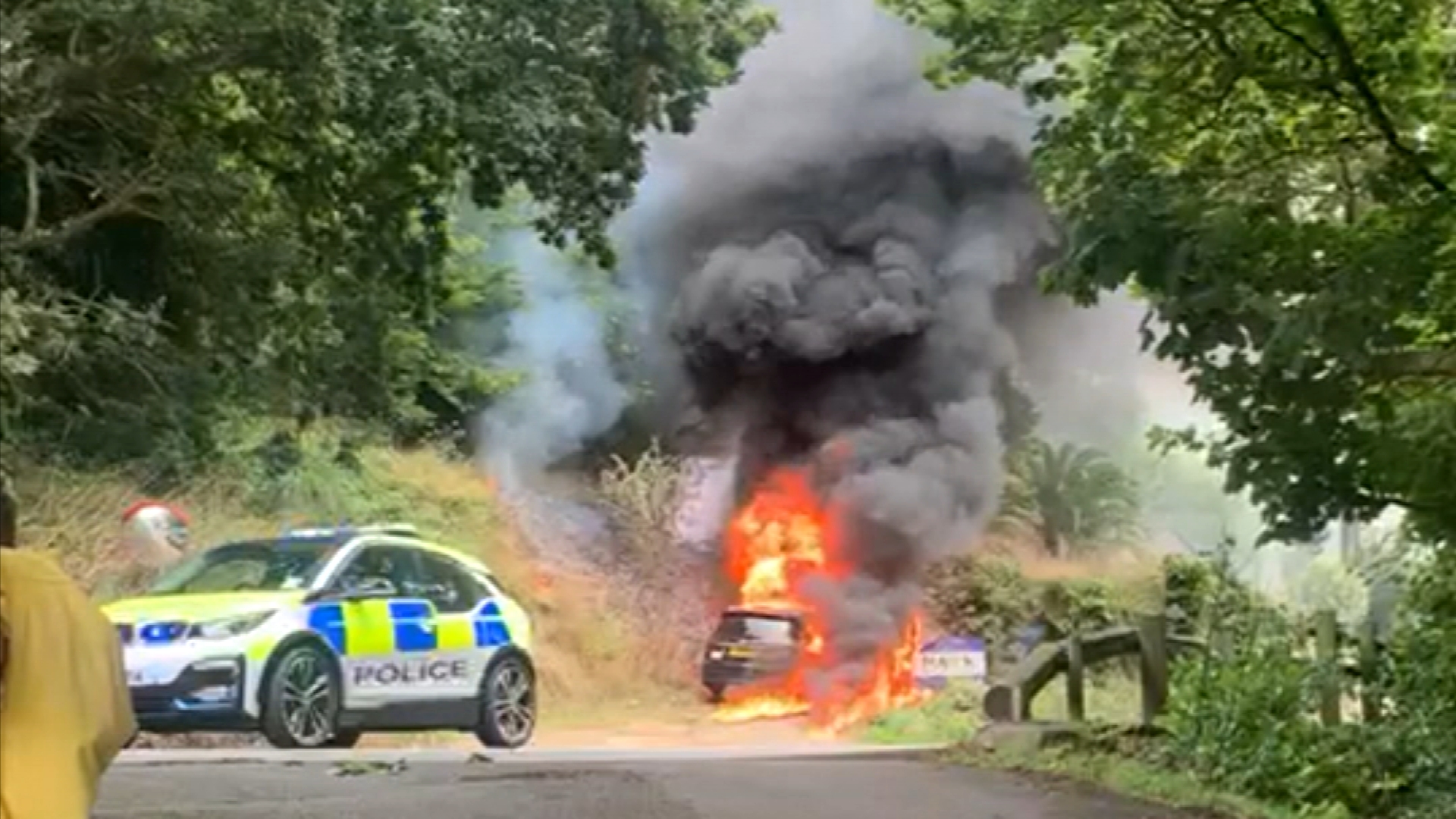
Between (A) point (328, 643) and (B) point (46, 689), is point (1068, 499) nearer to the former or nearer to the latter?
(A) point (328, 643)

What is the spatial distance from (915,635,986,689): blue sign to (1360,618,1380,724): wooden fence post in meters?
11.9

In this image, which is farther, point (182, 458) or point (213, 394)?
point (182, 458)

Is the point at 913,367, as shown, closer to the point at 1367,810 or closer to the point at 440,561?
the point at 440,561

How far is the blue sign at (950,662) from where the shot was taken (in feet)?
75.1

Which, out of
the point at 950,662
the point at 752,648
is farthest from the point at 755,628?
the point at 950,662

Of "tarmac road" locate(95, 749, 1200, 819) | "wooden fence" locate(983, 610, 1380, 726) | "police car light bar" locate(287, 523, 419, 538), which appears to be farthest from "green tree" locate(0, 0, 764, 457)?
"wooden fence" locate(983, 610, 1380, 726)

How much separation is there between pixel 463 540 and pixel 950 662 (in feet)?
20.0

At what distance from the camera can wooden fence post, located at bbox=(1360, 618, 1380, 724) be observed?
10.4m

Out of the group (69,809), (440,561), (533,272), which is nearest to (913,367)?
(533,272)

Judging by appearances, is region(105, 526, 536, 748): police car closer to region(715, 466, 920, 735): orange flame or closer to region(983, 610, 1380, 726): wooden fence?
region(983, 610, 1380, 726): wooden fence

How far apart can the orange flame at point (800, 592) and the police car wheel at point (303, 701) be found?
9387 mm

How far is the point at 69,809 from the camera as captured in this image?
298 centimetres

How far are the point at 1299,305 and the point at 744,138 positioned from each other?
16288 mm

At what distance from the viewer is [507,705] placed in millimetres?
15961
